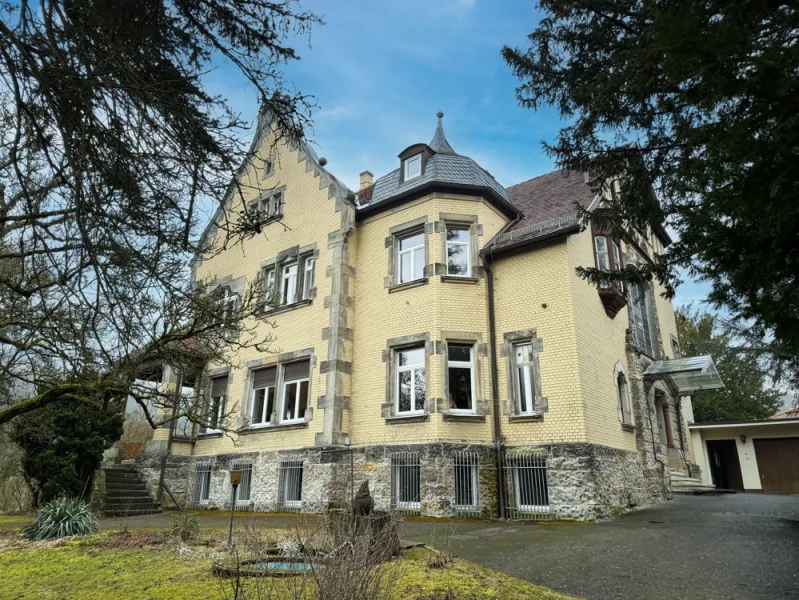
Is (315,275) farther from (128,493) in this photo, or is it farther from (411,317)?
(128,493)

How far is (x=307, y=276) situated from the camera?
16203 millimetres

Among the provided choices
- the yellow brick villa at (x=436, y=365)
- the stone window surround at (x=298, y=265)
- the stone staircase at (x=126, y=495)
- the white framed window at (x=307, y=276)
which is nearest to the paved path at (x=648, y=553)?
the yellow brick villa at (x=436, y=365)

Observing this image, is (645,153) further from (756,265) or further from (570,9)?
(756,265)

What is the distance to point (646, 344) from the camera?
18.1 metres

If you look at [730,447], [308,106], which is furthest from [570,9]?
[730,447]

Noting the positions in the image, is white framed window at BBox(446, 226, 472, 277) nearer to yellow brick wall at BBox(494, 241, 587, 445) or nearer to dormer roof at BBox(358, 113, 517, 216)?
yellow brick wall at BBox(494, 241, 587, 445)

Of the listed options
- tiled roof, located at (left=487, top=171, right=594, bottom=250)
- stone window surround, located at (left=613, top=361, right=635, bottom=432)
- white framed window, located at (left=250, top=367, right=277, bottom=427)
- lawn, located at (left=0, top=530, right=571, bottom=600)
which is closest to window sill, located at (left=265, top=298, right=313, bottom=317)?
white framed window, located at (left=250, top=367, right=277, bottom=427)

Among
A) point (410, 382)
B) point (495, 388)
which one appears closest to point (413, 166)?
→ point (410, 382)

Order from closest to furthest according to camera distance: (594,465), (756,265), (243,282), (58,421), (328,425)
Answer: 1. (756,265)
2. (594,465)
3. (58,421)
4. (328,425)
5. (243,282)

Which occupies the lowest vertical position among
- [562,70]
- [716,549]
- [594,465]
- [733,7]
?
[716,549]

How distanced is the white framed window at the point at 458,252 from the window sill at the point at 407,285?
→ 799 mm

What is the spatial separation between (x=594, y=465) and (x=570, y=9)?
8.76 meters

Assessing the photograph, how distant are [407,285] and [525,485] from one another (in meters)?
5.65

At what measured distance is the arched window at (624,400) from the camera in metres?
14.6
